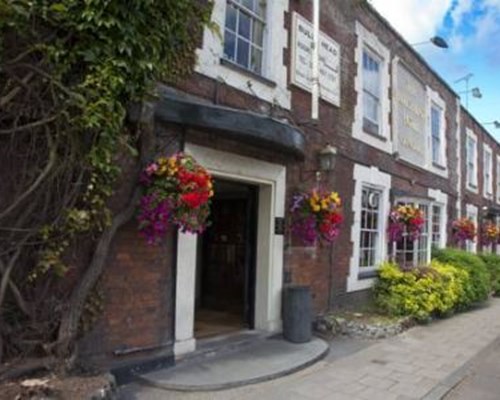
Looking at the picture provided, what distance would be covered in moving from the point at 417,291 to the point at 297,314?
333 centimetres

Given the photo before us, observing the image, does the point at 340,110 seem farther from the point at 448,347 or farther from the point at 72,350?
the point at 72,350

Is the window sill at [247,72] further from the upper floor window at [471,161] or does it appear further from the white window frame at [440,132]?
the upper floor window at [471,161]

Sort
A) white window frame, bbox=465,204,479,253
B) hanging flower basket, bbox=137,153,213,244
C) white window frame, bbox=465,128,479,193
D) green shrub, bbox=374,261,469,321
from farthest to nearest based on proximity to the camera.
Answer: white window frame, bbox=465,128,479,193, white window frame, bbox=465,204,479,253, green shrub, bbox=374,261,469,321, hanging flower basket, bbox=137,153,213,244

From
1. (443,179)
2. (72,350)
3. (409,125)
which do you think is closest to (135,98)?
(72,350)

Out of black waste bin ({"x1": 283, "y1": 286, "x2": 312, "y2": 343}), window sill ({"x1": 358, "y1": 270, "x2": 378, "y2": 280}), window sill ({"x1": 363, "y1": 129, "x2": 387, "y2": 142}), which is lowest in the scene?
black waste bin ({"x1": 283, "y1": 286, "x2": 312, "y2": 343})

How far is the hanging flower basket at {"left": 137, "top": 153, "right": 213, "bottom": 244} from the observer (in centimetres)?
534

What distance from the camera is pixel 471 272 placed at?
12.5 meters

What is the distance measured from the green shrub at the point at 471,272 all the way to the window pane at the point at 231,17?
7755 millimetres

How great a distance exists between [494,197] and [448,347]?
16.2 m

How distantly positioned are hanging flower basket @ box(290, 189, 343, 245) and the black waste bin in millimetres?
832

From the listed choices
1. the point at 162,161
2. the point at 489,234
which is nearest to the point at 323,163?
the point at 162,161

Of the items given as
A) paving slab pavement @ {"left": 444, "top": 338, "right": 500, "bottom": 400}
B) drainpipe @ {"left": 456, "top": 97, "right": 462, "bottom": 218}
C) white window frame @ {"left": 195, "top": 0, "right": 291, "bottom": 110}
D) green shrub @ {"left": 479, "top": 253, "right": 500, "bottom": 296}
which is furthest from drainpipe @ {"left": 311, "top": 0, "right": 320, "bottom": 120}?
drainpipe @ {"left": 456, "top": 97, "right": 462, "bottom": 218}

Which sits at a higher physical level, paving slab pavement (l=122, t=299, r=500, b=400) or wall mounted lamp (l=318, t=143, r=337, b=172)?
wall mounted lamp (l=318, t=143, r=337, b=172)

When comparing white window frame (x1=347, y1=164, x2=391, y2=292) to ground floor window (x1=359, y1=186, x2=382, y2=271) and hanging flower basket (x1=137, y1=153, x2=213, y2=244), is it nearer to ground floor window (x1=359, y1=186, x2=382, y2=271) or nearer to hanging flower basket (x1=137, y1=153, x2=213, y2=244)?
ground floor window (x1=359, y1=186, x2=382, y2=271)
